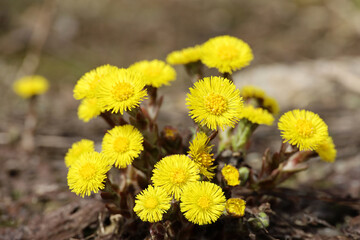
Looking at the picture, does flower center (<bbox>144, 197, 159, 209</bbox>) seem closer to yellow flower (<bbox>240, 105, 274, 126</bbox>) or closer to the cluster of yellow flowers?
the cluster of yellow flowers

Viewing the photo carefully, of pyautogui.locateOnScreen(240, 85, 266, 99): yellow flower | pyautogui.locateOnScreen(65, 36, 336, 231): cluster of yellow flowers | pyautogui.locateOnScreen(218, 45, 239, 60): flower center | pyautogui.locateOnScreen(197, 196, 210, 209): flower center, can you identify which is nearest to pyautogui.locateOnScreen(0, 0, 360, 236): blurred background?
pyautogui.locateOnScreen(240, 85, 266, 99): yellow flower

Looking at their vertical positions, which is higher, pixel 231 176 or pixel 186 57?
pixel 186 57

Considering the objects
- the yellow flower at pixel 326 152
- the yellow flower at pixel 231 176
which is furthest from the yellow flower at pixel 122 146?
the yellow flower at pixel 326 152

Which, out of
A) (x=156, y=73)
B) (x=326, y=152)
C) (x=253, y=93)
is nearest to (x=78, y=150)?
(x=156, y=73)

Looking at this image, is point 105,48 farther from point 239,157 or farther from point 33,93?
point 239,157

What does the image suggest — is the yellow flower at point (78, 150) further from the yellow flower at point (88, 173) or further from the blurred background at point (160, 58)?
the blurred background at point (160, 58)

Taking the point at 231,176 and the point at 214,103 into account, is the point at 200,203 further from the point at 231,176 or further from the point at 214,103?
the point at 214,103

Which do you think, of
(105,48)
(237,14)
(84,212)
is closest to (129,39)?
(105,48)
